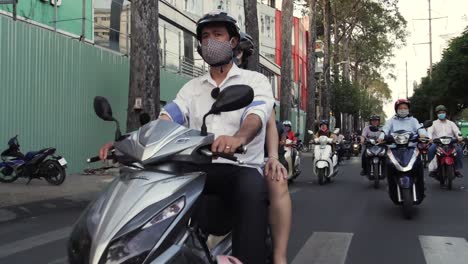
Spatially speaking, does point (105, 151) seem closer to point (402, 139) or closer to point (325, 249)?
point (325, 249)

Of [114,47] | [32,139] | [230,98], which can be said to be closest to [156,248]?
[230,98]

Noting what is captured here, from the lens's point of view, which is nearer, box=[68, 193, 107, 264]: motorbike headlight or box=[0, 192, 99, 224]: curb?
box=[68, 193, 107, 264]: motorbike headlight

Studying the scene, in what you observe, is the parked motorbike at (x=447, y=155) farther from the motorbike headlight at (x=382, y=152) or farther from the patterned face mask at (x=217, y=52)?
the patterned face mask at (x=217, y=52)

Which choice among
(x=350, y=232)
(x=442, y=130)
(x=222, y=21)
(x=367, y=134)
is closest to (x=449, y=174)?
(x=442, y=130)

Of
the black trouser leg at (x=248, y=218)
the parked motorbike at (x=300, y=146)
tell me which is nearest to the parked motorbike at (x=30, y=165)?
the parked motorbike at (x=300, y=146)

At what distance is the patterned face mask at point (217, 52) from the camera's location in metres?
2.90

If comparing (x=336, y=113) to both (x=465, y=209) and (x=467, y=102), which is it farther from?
(x=465, y=209)

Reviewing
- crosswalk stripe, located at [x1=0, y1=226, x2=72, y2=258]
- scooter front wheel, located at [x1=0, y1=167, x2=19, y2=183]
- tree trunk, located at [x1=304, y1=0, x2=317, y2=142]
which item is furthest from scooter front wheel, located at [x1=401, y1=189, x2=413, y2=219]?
tree trunk, located at [x1=304, y1=0, x2=317, y2=142]

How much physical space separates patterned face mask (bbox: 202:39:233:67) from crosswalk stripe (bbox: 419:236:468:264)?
323 cm

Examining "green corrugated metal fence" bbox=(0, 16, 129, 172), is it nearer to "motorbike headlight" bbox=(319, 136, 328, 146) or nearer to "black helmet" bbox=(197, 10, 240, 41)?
"motorbike headlight" bbox=(319, 136, 328, 146)

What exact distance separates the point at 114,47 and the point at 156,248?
51.4 feet

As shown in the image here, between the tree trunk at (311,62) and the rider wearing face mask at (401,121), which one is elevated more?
the tree trunk at (311,62)

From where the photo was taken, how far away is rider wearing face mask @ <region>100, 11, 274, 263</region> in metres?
2.73

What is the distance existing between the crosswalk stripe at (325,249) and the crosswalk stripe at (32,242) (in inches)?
96.9
